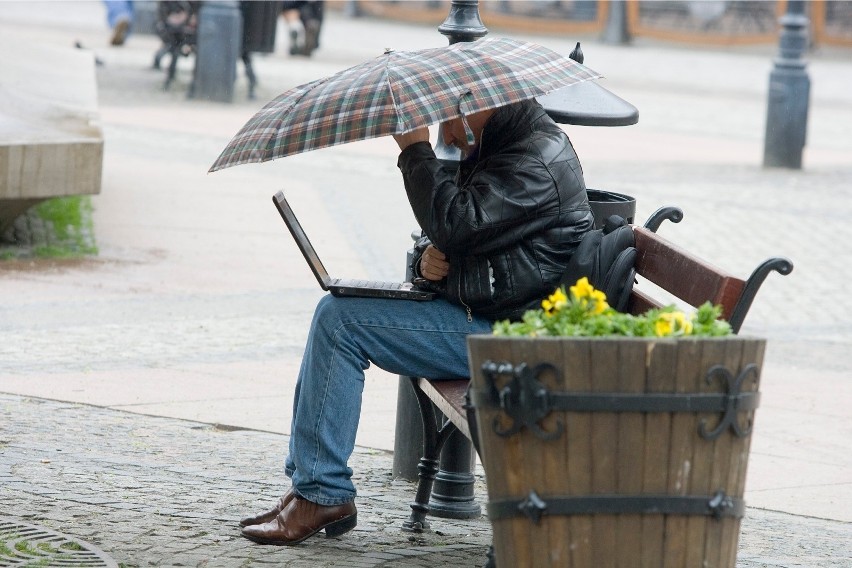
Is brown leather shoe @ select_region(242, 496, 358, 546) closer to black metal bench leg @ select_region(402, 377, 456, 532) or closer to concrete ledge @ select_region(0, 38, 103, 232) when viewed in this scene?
black metal bench leg @ select_region(402, 377, 456, 532)

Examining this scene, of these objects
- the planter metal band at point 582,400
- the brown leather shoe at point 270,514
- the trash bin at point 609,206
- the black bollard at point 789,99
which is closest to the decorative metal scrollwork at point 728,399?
the planter metal band at point 582,400

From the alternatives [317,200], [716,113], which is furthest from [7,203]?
[716,113]

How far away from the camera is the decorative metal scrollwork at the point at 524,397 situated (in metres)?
2.74

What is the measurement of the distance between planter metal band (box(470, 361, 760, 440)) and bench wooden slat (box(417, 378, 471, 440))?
0.55m

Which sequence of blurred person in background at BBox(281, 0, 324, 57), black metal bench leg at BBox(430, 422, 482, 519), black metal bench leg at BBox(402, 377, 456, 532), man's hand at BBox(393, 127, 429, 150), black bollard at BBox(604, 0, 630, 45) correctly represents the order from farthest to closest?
black bollard at BBox(604, 0, 630, 45) → blurred person in background at BBox(281, 0, 324, 57) → black metal bench leg at BBox(430, 422, 482, 519) → black metal bench leg at BBox(402, 377, 456, 532) → man's hand at BBox(393, 127, 429, 150)

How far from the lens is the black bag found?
371 centimetres

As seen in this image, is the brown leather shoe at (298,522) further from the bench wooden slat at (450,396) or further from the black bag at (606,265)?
the black bag at (606,265)

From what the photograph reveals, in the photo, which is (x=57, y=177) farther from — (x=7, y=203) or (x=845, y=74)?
(x=845, y=74)

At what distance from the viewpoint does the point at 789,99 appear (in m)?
13.7

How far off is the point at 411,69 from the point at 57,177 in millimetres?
4311

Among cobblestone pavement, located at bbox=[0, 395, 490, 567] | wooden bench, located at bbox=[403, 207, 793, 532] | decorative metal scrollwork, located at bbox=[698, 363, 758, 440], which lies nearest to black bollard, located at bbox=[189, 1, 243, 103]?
cobblestone pavement, located at bbox=[0, 395, 490, 567]

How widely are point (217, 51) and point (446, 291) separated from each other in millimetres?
11863

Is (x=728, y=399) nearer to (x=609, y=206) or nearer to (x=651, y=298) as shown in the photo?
(x=651, y=298)

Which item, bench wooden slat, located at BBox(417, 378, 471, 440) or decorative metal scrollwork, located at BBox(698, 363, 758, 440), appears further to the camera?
bench wooden slat, located at BBox(417, 378, 471, 440)
